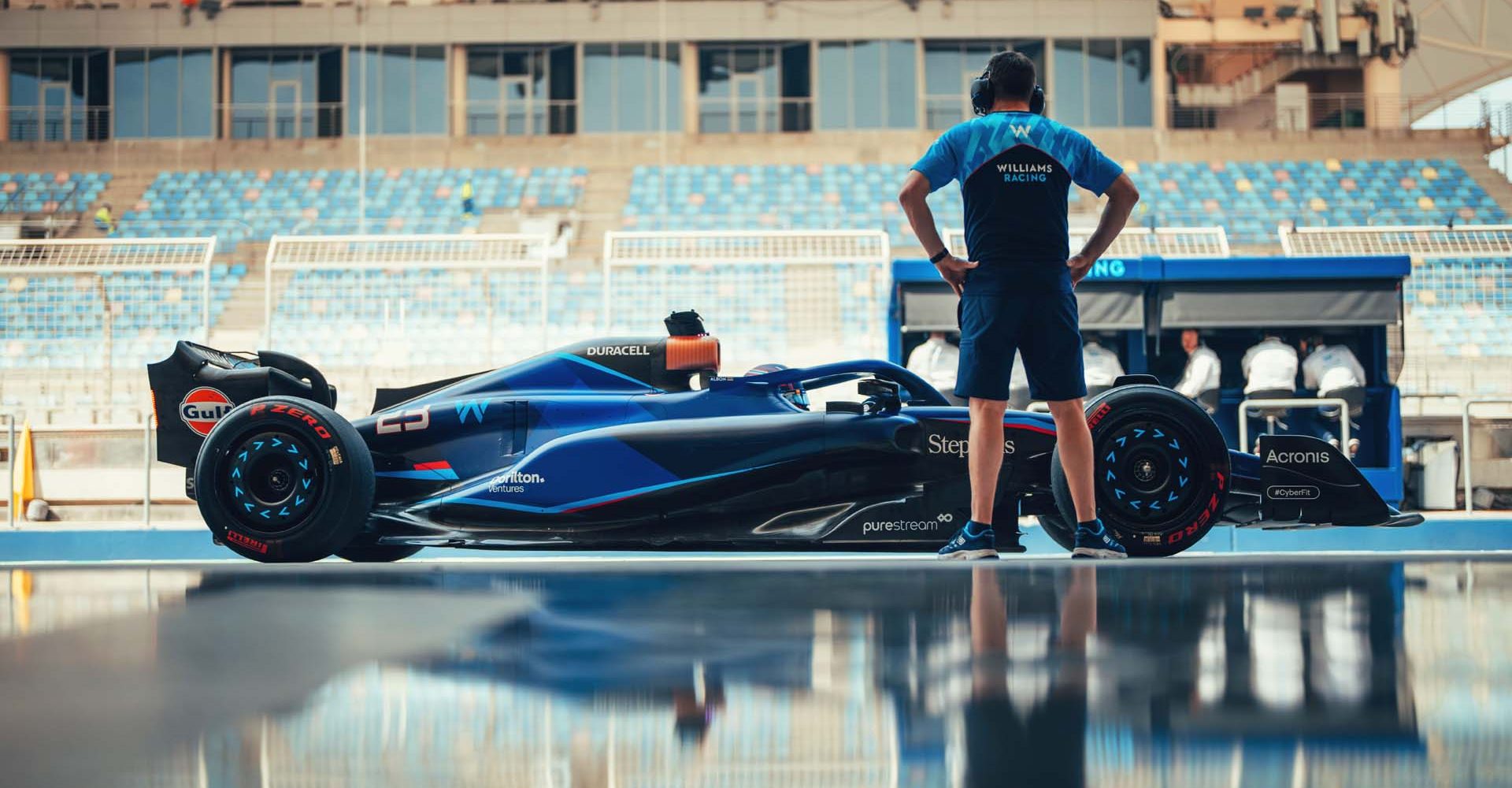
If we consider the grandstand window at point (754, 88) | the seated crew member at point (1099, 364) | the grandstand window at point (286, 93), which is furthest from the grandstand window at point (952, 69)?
the seated crew member at point (1099, 364)

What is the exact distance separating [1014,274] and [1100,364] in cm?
722

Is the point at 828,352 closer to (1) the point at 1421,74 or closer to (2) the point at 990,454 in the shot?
(2) the point at 990,454

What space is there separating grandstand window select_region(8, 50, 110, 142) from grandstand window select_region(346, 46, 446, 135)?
5.97m

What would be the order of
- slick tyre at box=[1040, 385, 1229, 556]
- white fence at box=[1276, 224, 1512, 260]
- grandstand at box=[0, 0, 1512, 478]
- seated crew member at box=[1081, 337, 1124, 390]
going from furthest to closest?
1. grandstand at box=[0, 0, 1512, 478]
2. white fence at box=[1276, 224, 1512, 260]
3. seated crew member at box=[1081, 337, 1124, 390]
4. slick tyre at box=[1040, 385, 1229, 556]

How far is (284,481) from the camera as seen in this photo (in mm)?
4598

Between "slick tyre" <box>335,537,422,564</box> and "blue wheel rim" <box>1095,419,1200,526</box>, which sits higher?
"blue wheel rim" <box>1095,419,1200,526</box>

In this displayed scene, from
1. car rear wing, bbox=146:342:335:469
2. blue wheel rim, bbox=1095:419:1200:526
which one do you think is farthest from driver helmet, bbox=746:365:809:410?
car rear wing, bbox=146:342:335:469

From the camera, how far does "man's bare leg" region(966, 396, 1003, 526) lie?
4.13m

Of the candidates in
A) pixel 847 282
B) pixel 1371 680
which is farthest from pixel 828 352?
pixel 1371 680

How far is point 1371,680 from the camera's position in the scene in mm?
2260

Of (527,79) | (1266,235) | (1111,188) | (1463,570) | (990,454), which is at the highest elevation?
(527,79)

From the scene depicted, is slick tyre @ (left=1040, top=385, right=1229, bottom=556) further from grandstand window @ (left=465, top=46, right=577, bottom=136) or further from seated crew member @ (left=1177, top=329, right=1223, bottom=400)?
grandstand window @ (left=465, top=46, right=577, bottom=136)

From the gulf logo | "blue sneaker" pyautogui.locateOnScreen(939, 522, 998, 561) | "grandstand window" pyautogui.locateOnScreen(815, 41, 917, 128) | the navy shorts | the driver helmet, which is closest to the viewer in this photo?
the navy shorts

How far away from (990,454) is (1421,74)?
3715cm
